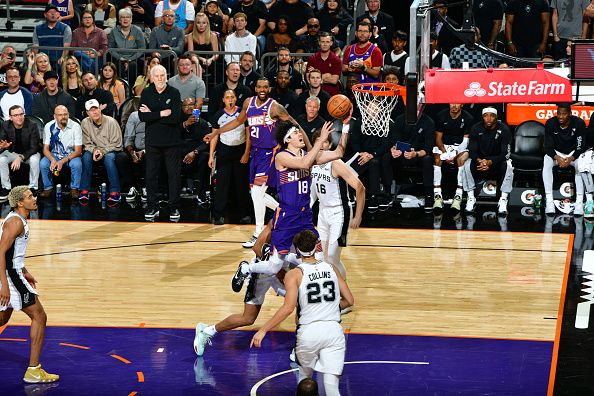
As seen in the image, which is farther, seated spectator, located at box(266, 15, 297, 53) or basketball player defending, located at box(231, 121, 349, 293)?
seated spectator, located at box(266, 15, 297, 53)

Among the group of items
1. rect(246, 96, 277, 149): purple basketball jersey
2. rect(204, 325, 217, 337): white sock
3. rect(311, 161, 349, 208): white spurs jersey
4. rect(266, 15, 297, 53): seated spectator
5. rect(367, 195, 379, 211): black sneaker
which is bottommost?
rect(367, 195, 379, 211): black sneaker

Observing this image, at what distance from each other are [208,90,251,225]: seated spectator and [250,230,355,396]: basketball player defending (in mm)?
7356

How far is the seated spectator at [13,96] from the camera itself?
19578 millimetres

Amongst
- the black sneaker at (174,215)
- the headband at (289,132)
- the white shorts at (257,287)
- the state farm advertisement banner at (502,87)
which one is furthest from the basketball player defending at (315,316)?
the black sneaker at (174,215)

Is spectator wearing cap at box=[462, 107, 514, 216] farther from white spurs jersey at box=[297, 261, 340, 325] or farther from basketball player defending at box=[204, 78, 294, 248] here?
white spurs jersey at box=[297, 261, 340, 325]

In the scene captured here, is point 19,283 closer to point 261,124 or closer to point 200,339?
point 200,339

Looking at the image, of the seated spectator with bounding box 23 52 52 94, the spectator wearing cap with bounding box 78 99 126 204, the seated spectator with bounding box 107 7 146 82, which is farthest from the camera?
the seated spectator with bounding box 107 7 146 82

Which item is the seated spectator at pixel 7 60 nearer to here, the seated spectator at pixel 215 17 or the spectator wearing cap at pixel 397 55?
the seated spectator at pixel 215 17

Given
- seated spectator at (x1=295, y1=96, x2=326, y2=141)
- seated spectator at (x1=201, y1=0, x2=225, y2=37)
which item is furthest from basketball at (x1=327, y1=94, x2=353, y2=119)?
seated spectator at (x1=201, y1=0, x2=225, y2=37)

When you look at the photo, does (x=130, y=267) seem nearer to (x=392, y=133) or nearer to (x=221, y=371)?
(x=221, y=371)

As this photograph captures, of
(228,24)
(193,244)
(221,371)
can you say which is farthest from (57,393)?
(228,24)

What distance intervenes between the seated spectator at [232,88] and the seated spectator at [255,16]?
2845 mm

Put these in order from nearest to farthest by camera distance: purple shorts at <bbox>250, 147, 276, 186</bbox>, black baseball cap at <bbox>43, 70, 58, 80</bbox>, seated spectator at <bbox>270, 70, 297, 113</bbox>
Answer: purple shorts at <bbox>250, 147, 276, 186</bbox>, seated spectator at <bbox>270, 70, 297, 113</bbox>, black baseball cap at <bbox>43, 70, 58, 80</bbox>

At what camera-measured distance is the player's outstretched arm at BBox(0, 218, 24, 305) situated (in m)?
10.2
